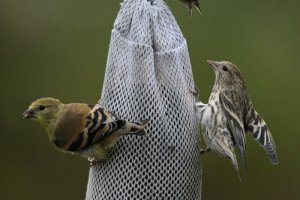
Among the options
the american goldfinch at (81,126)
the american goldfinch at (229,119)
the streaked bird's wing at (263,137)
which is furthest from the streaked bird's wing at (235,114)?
the american goldfinch at (81,126)

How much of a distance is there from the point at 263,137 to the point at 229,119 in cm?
31

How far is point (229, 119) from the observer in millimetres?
8125

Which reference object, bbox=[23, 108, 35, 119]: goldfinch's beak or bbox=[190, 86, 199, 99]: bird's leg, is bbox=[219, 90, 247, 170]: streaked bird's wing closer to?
bbox=[190, 86, 199, 99]: bird's leg

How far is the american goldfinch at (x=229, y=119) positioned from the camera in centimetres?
803

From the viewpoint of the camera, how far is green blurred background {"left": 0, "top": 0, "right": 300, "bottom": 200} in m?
11.7

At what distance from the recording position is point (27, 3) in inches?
479

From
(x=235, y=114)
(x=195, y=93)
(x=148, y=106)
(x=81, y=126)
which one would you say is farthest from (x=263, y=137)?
(x=81, y=126)

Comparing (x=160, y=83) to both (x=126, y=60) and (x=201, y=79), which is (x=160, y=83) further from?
(x=201, y=79)

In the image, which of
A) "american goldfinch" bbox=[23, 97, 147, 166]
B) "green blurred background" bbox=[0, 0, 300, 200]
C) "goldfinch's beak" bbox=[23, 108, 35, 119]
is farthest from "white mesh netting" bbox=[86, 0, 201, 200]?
"green blurred background" bbox=[0, 0, 300, 200]

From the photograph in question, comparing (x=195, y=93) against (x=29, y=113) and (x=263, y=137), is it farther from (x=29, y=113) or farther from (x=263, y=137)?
(x=29, y=113)

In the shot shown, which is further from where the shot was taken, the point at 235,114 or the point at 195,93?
the point at 235,114

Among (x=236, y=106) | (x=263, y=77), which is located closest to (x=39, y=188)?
(x=263, y=77)

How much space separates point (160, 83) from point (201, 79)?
12.0 ft

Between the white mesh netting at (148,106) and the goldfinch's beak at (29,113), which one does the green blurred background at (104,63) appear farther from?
the goldfinch's beak at (29,113)
